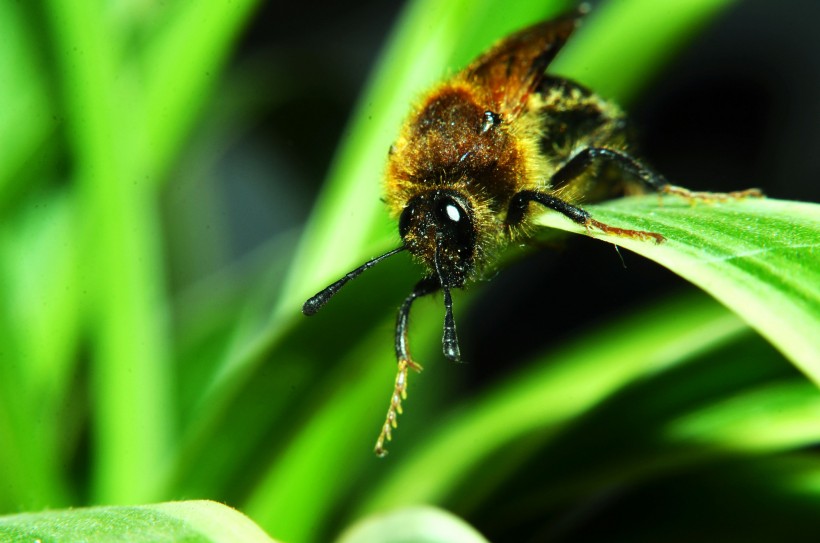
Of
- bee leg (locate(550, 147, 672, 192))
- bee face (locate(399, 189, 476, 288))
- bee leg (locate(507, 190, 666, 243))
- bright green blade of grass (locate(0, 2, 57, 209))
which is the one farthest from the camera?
bright green blade of grass (locate(0, 2, 57, 209))

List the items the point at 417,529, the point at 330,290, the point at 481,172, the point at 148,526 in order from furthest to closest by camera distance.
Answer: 1. the point at 481,172
2. the point at 330,290
3. the point at 417,529
4. the point at 148,526

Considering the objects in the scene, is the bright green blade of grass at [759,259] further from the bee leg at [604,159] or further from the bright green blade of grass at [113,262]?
the bright green blade of grass at [113,262]

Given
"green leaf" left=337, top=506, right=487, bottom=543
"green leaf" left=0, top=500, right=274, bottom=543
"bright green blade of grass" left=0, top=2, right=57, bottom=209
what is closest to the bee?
"green leaf" left=337, top=506, right=487, bottom=543

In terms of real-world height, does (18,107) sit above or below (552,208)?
above

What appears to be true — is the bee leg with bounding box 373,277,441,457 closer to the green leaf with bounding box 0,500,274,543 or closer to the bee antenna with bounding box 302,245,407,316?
the bee antenna with bounding box 302,245,407,316

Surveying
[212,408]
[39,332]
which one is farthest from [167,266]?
[212,408]

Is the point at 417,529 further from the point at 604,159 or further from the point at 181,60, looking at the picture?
the point at 181,60

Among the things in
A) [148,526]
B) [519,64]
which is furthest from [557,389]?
[148,526]

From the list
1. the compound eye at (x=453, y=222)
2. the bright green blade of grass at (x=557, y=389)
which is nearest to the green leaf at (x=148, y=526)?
the compound eye at (x=453, y=222)
